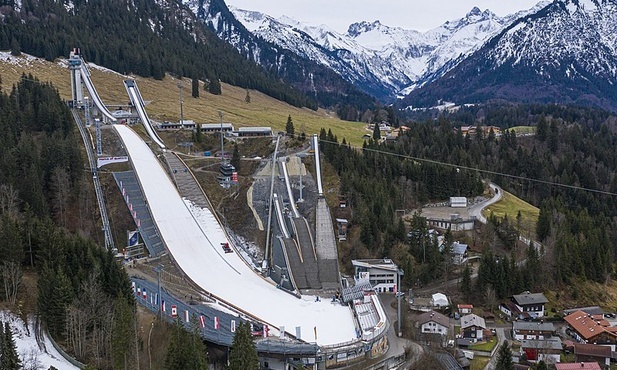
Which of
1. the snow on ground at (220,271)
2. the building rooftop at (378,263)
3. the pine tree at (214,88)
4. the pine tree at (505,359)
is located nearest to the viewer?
the pine tree at (505,359)

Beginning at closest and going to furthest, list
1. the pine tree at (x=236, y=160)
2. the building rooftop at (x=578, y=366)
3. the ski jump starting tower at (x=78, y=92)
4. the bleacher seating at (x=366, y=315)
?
the building rooftop at (x=578, y=366) → the bleacher seating at (x=366, y=315) → the pine tree at (x=236, y=160) → the ski jump starting tower at (x=78, y=92)

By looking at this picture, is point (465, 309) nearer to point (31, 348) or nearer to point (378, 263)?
point (378, 263)

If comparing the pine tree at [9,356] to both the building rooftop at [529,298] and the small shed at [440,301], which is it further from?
the building rooftop at [529,298]

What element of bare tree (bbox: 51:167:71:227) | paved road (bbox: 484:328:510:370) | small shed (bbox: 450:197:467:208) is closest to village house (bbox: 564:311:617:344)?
paved road (bbox: 484:328:510:370)

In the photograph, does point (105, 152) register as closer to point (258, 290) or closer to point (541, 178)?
point (258, 290)

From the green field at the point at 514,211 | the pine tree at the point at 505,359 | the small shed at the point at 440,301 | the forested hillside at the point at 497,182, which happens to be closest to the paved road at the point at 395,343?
the small shed at the point at 440,301

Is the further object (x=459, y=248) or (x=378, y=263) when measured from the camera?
(x=459, y=248)

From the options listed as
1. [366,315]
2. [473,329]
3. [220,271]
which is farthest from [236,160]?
[473,329]
